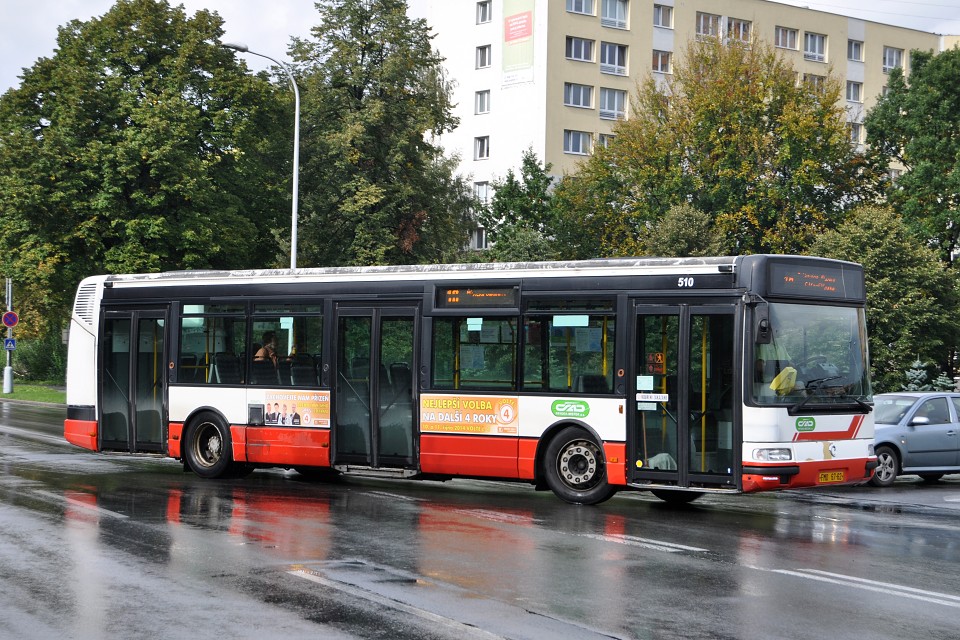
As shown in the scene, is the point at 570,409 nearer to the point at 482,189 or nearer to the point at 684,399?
the point at 684,399

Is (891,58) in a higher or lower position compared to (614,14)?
higher

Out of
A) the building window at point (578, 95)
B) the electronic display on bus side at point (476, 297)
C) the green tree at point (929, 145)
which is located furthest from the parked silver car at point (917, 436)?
the building window at point (578, 95)

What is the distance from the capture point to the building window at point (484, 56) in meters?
70.4

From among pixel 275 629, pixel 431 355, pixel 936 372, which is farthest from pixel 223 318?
pixel 936 372

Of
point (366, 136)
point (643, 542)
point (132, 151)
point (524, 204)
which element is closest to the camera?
point (643, 542)

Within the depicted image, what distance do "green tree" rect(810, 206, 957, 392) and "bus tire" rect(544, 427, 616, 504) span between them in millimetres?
22748

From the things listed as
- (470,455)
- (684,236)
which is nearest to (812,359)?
(470,455)

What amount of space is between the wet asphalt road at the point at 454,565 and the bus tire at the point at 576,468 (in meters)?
0.20

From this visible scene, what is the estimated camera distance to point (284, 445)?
674 inches

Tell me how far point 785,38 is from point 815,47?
2776 millimetres

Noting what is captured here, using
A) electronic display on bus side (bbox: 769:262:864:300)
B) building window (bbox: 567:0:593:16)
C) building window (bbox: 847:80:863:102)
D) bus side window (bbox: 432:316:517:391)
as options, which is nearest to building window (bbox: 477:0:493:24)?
building window (bbox: 567:0:593:16)

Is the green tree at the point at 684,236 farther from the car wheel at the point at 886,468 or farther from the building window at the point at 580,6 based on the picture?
the car wheel at the point at 886,468

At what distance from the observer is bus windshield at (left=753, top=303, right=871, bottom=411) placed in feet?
44.4

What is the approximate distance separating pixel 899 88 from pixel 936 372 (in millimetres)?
23046
